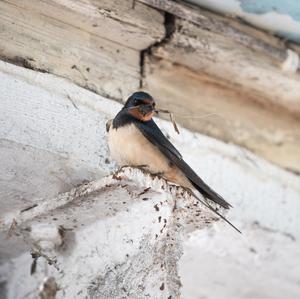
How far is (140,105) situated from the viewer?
7.05 ft

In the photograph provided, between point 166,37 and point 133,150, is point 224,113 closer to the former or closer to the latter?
point 166,37

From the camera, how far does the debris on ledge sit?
1.90m

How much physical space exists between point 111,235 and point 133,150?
251 millimetres

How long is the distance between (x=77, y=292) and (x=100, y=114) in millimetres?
509

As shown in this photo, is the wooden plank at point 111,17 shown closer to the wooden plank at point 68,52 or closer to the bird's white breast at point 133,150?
the wooden plank at point 68,52

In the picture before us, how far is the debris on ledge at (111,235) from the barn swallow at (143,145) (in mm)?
Result: 165

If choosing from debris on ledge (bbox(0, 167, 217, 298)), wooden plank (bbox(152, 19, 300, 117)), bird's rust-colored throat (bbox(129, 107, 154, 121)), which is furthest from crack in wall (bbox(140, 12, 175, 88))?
debris on ledge (bbox(0, 167, 217, 298))

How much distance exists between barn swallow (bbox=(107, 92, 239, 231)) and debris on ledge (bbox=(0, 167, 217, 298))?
Result: 165mm

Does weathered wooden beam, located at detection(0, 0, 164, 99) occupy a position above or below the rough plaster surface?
above

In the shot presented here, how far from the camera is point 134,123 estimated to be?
2172 mm

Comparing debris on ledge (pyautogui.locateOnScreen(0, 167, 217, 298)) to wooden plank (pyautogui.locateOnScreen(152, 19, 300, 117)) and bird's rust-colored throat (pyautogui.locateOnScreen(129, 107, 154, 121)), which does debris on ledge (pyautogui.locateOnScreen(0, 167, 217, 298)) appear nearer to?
bird's rust-colored throat (pyautogui.locateOnScreen(129, 107, 154, 121))

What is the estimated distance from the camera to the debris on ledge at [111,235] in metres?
1.90

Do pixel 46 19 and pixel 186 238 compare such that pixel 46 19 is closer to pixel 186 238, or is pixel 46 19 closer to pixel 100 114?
pixel 100 114

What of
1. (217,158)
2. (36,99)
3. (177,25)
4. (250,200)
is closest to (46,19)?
(36,99)
